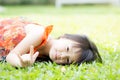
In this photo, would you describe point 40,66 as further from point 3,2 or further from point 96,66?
point 3,2

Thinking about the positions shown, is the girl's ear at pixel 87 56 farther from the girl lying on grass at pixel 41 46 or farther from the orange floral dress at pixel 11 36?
the orange floral dress at pixel 11 36

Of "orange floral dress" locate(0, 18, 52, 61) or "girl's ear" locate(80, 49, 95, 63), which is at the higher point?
"orange floral dress" locate(0, 18, 52, 61)

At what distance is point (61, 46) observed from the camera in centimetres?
427

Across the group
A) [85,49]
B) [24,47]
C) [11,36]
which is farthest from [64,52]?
[11,36]

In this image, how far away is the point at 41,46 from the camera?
4.42m

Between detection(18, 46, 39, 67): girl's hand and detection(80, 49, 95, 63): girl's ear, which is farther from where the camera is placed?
detection(80, 49, 95, 63): girl's ear

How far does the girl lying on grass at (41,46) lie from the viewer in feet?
13.8

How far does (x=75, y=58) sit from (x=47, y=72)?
1.49 ft

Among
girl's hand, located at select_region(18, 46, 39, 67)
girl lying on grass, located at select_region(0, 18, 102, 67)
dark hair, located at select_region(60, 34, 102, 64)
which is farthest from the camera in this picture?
dark hair, located at select_region(60, 34, 102, 64)

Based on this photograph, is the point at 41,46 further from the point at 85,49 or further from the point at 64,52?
the point at 85,49

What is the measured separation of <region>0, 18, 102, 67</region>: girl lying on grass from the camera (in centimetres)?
419

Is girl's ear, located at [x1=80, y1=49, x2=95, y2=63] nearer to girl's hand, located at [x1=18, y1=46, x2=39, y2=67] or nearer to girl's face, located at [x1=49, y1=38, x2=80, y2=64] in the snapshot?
girl's face, located at [x1=49, y1=38, x2=80, y2=64]

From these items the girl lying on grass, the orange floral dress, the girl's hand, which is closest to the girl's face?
the girl lying on grass

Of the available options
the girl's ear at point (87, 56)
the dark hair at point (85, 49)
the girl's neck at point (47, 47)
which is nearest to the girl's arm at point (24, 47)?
the girl's neck at point (47, 47)
